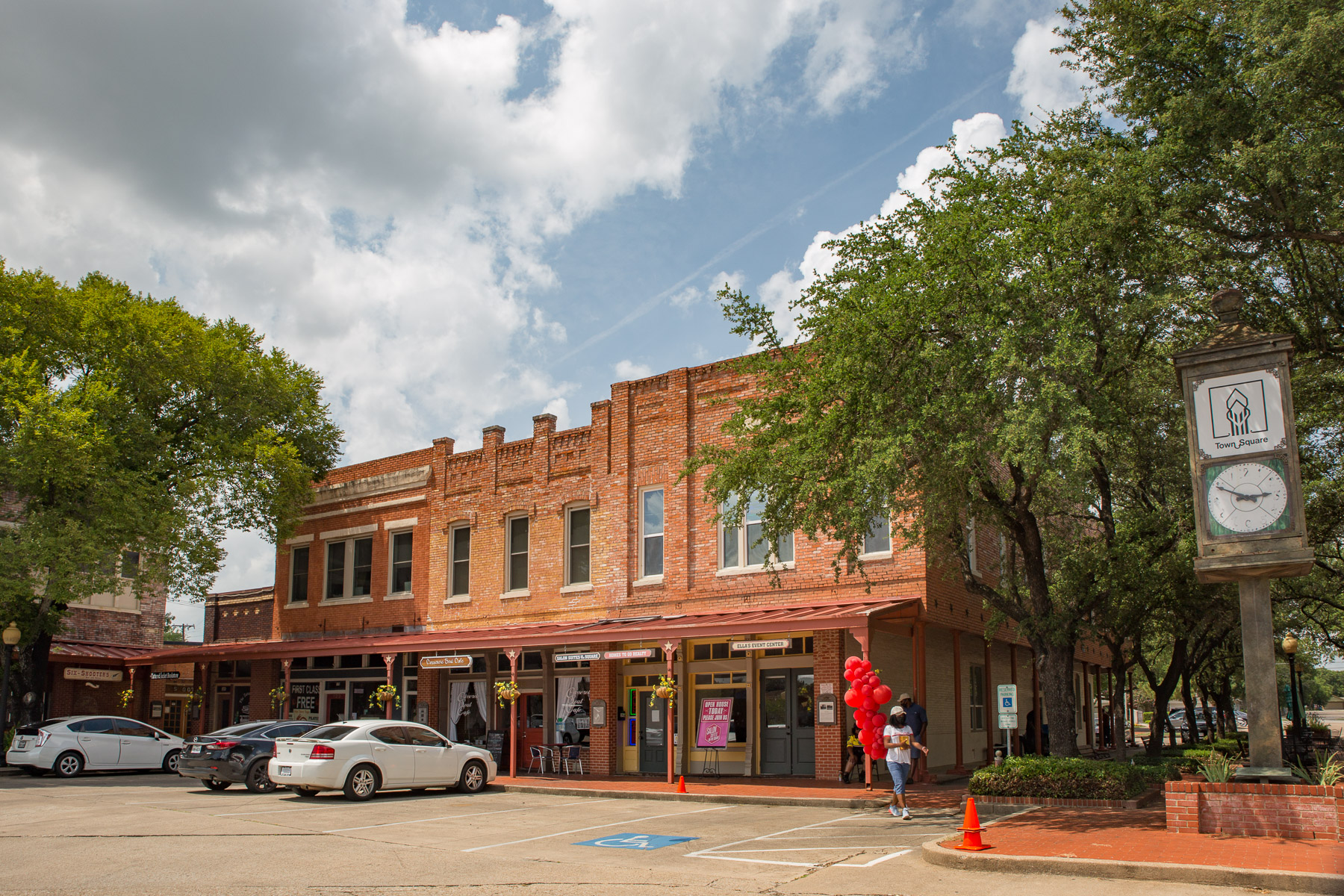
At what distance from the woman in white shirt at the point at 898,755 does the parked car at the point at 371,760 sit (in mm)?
8561

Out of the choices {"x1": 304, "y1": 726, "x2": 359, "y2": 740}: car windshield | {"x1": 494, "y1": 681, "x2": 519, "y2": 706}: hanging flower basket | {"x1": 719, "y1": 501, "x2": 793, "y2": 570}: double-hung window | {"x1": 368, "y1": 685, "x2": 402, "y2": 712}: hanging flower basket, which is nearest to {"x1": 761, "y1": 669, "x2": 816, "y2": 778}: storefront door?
{"x1": 719, "y1": 501, "x2": 793, "y2": 570}: double-hung window

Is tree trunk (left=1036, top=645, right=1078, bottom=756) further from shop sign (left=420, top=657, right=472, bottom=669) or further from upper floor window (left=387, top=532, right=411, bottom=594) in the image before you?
upper floor window (left=387, top=532, right=411, bottom=594)

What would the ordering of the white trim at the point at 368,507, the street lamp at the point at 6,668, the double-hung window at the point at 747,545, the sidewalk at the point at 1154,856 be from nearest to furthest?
the sidewalk at the point at 1154,856
the double-hung window at the point at 747,545
the street lamp at the point at 6,668
the white trim at the point at 368,507

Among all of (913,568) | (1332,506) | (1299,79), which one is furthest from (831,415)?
(1332,506)

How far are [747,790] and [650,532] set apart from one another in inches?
294

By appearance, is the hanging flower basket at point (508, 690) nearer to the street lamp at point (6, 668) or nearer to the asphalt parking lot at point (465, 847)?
the asphalt parking lot at point (465, 847)

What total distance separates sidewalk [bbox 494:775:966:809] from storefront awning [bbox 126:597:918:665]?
2798 millimetres

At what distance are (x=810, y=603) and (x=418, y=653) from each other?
1217cm

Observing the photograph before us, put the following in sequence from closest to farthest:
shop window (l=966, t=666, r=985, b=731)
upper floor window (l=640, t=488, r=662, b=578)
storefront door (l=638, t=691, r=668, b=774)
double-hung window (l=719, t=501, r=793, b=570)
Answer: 1. double-hung window (l=719, t=501, r=793, b=570)
2. storefront door (l=638, t=691, r=668, b=774)
3. upper floor window (l=640, t=488, r=662, b=578)
4. shop window (l=966, t=666, r=985, b=731)

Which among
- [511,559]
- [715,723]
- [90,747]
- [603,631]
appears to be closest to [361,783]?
[603,631]

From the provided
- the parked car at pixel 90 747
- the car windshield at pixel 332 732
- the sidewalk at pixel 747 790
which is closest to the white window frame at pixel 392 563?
the parked car at pixel 90 747

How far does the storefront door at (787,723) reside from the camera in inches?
813

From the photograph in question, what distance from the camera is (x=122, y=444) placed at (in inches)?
997

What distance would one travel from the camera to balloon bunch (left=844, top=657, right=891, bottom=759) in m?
15.8
